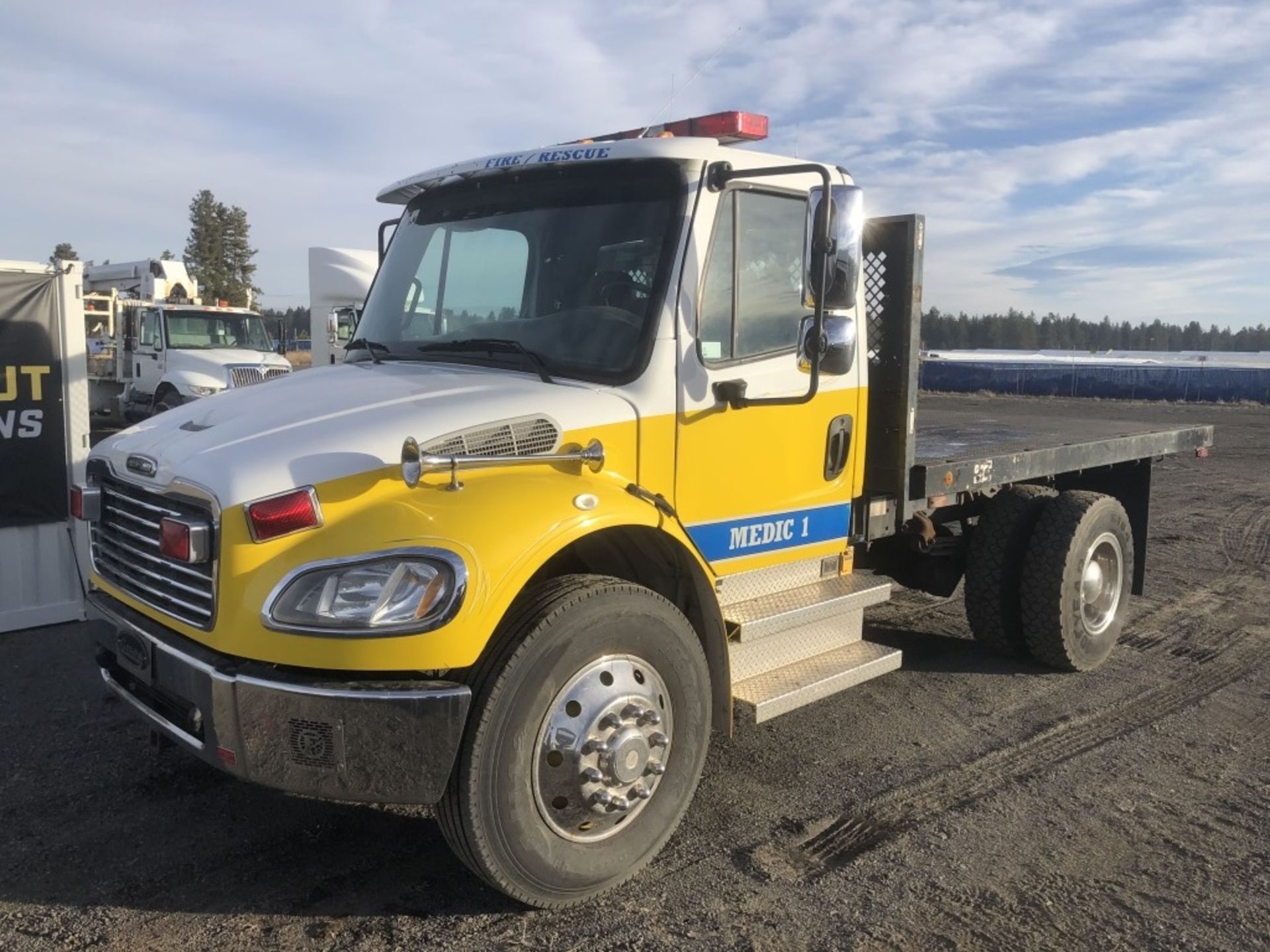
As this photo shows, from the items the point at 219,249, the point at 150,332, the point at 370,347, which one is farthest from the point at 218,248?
the point at 370,347

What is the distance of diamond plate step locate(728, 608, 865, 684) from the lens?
4102 millimetres

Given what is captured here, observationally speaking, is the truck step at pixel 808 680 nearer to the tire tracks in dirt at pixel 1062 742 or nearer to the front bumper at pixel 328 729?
the tire tracks in dirt at pixel 1062 742

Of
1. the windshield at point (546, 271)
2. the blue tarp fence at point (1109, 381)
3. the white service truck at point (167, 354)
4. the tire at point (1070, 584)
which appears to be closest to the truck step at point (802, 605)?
the windshield at point (546, 271)

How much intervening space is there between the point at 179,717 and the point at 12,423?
4.38 metres

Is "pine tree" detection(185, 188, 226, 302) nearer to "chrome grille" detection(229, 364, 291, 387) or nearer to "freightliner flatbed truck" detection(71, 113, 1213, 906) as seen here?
"chrome grille" detection(229, 364, 291, 387)

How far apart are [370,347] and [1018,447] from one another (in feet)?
12.6

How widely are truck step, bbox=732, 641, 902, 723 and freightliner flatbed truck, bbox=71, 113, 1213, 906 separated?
0.02 m

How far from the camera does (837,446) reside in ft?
14.6

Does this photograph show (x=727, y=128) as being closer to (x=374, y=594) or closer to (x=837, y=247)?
(x=837, y=247)

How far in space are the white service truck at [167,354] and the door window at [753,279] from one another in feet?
45.5

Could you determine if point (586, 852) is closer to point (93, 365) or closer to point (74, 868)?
point (74, 868)

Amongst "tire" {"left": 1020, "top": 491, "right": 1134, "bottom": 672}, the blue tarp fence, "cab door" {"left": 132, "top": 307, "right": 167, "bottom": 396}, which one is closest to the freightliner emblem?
"tire" {"left": 1020, "top": 491, "right": 1134, "bottom": 672}

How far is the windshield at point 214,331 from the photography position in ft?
59.3

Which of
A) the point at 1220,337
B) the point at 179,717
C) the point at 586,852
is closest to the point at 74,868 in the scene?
the point at 179,717
